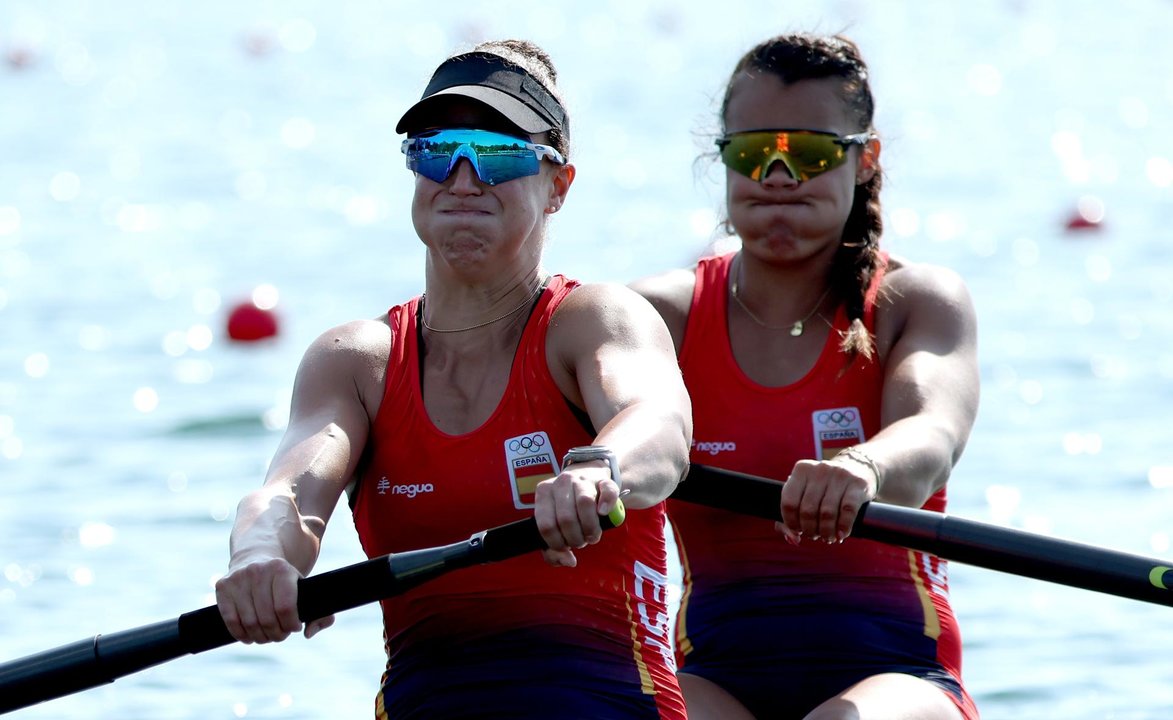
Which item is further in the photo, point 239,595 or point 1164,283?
point 1164,283

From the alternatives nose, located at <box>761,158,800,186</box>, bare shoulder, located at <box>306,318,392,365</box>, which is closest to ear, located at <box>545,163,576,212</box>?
bare shoulder, located at <box>306,318,392,365</box>

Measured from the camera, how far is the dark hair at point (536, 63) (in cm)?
329

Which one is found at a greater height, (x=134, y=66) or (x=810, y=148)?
(x=134, y=66)

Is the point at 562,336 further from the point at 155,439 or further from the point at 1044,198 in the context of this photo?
the point at 1044,198

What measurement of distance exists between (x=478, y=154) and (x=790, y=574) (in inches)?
51.1

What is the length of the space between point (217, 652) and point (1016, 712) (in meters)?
2.63

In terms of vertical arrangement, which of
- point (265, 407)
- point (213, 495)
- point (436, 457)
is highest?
point (265, 407)

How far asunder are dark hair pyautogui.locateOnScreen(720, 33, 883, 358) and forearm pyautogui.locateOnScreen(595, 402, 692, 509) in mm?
953

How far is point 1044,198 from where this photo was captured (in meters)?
14.4

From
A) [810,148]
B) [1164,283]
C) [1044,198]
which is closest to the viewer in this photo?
[810,148]

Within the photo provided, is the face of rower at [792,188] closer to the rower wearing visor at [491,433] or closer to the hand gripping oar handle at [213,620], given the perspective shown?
the rower wearing visor at [491,433]

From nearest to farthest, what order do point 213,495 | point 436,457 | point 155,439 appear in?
point 436,457 < point 213,495 < point 155,439

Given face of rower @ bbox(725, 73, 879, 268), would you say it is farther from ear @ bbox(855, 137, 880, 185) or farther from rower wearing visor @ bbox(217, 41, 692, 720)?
rower wearing visor @ bbox(217, 41, 692, 720)

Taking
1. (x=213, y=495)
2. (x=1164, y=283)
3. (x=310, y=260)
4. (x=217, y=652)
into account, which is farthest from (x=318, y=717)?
(x=1164, y=283)
